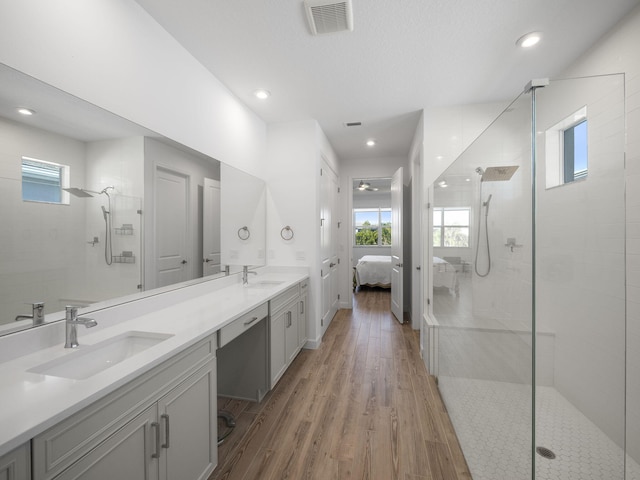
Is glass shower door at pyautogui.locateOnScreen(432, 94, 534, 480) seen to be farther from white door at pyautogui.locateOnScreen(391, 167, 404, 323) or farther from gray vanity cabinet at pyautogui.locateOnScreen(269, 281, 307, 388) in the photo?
white door at pyautogui.locateOnScreen(391, 167, 404, 323)

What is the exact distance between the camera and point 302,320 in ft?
9.95

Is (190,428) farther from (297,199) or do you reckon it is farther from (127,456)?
(297,199)

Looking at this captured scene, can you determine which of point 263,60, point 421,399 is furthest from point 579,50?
point 421,399

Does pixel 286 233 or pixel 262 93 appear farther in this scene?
pixel 286 233

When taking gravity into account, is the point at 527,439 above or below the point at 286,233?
below

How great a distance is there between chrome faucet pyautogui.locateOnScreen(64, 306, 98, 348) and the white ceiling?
5.79 feet

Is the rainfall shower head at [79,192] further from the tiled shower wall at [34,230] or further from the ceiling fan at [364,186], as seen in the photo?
the ceiling fan at [364,186]

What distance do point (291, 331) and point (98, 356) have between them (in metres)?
1.66

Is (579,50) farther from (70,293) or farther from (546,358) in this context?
(70,293)

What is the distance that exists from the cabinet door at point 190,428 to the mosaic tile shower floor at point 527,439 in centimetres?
141

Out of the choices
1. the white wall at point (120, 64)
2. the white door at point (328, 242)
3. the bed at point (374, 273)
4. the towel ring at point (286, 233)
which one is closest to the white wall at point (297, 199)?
the towel ring at point (286, 233)

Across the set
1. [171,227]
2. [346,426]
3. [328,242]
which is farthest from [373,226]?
[171,227]

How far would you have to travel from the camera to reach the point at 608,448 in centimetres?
139

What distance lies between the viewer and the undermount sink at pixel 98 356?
3.51 feet
